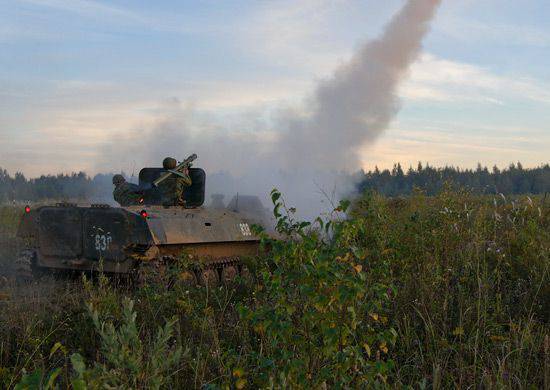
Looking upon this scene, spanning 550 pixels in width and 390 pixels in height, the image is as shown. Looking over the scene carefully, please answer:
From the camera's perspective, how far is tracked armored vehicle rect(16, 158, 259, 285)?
33.2 ft

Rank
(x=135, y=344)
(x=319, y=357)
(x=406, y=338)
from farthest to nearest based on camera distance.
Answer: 1. (x=406, y=338)
2. (x=319, y=357)
3. (x=135, y=344)

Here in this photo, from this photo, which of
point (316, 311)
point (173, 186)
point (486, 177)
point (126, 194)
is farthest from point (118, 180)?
point (486, 177)

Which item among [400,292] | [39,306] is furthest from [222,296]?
[400,292]

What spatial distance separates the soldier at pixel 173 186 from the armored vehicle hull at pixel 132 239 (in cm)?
56

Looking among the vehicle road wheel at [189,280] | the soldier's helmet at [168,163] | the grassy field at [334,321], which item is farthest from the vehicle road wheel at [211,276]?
the soldier's helmet at [168,163]

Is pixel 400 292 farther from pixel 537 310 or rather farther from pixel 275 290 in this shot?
pixel 275 290

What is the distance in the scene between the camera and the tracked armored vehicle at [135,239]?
10133 mm

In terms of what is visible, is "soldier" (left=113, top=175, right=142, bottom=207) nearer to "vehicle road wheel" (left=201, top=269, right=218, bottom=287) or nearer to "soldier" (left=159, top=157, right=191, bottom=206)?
"soldier" (left=159, top=157, right=191, bottom=206)

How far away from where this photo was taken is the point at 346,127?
18.2 meters

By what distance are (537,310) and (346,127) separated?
11.7 metres

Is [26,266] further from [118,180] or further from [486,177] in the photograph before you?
[486,177]

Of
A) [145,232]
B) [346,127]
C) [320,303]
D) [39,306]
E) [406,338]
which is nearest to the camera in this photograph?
[320,303]

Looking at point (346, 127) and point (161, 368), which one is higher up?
point (346, 127)

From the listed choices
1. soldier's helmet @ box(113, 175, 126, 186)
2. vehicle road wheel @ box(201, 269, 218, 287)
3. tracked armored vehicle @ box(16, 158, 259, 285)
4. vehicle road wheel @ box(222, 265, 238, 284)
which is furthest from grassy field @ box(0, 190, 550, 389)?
soldier's helmet @ box(113, 175, 126, 186)
